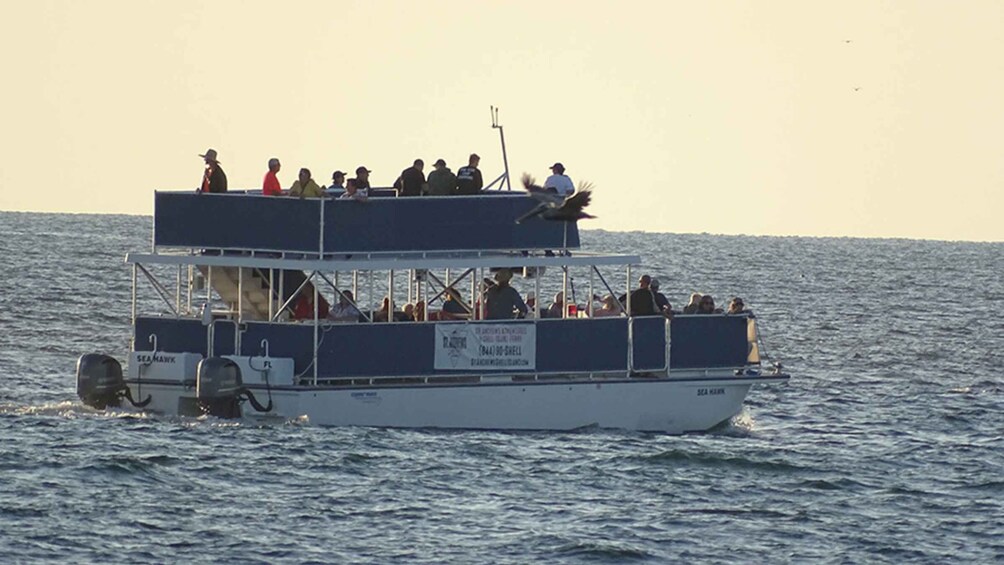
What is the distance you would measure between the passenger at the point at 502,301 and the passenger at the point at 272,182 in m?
3.32

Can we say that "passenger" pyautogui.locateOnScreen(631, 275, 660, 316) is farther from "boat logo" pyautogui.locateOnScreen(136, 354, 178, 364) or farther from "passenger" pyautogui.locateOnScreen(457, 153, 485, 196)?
"boat logo" pyautogui.locateOnScreen(136, 354, 178, 364)

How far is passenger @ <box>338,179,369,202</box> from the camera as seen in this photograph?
1341 inches

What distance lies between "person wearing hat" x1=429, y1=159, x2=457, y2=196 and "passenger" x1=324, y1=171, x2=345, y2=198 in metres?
1.43

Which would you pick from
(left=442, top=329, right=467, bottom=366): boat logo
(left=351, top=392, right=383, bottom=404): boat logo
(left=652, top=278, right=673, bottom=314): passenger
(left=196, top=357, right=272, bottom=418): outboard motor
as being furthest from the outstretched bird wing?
(left=196, top=357, right=272, bottom=418): outboard motor

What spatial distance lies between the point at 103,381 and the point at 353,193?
4.52 metres

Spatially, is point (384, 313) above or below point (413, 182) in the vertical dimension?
below

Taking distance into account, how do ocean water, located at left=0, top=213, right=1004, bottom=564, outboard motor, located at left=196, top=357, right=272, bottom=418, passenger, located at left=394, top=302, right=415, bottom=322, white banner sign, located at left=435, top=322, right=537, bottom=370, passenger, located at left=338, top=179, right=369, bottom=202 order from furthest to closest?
passenger, located at left=394, top=302, right=415, bottom=322 < white banner sign, located at left=435, top=322, right=537, bottom=370 < passenger, located at left=338, top=179, right=369, bottom=202 < outboard motor, located at left=196, top=357, right=272, bottom=418 < ocean water, located at left=0, top=213, right=1004, bottom=564

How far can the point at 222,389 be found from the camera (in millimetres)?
33750

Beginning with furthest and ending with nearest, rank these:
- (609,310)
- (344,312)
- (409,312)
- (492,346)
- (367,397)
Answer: (609,310)
(409,312)
(344,312)
(492,346)
(367,397)

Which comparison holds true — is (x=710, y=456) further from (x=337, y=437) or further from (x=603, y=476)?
(x=337, y=437)

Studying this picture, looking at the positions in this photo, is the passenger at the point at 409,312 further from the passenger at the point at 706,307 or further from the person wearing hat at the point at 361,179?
the passenger at the point at 706,307

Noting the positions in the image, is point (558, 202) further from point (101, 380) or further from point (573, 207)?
point (101, 380)

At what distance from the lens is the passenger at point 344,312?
Answer: 34969 mm

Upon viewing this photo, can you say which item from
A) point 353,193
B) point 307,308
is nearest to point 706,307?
point 353,193
